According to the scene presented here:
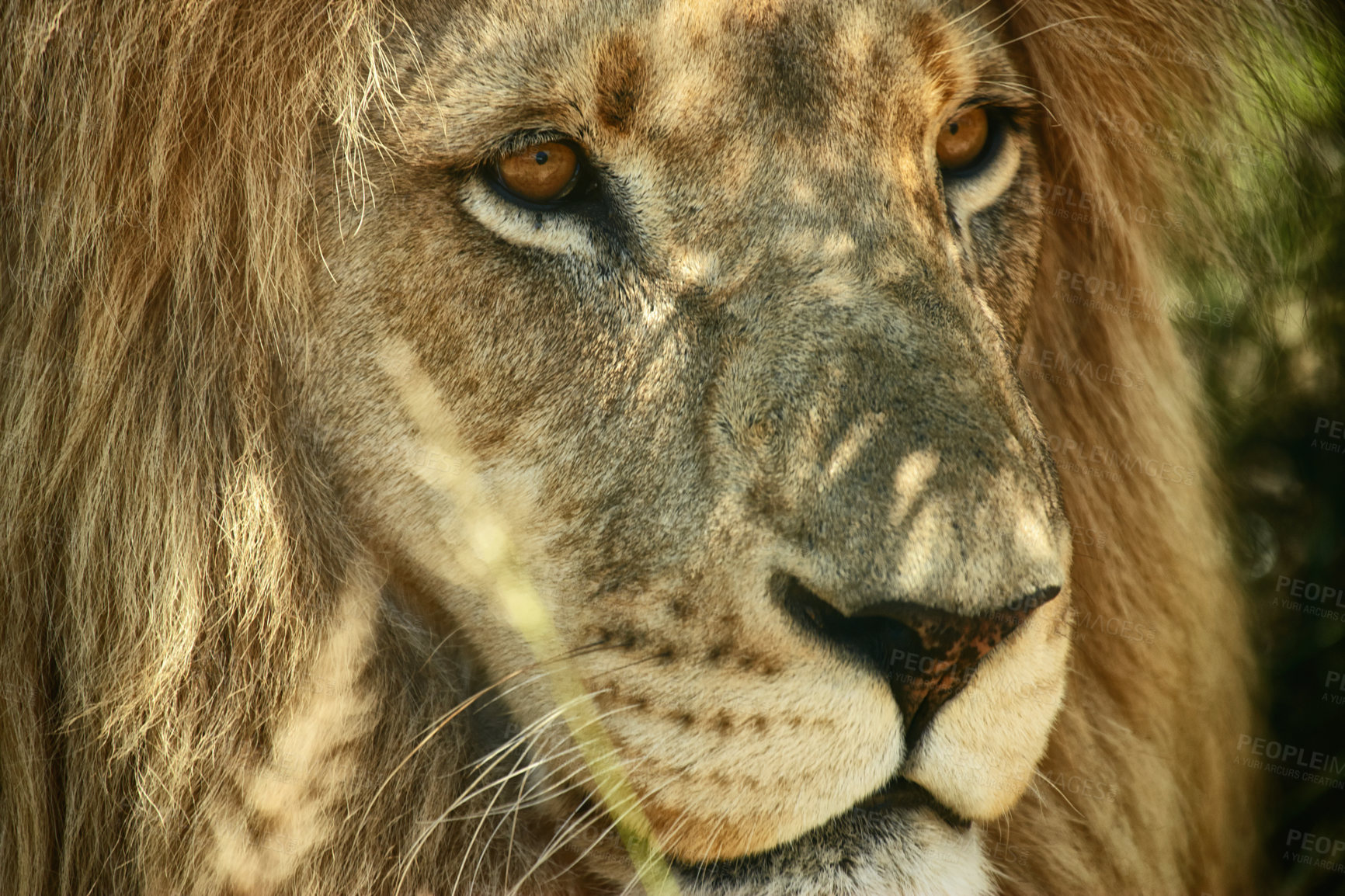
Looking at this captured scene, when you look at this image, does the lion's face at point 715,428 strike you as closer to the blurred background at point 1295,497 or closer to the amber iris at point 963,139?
the amber iris at point 963,139

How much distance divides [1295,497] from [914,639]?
2.00 m

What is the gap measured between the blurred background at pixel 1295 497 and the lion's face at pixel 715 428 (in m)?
1.17

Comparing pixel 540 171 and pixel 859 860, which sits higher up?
pixel 540 171

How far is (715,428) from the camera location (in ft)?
5.60

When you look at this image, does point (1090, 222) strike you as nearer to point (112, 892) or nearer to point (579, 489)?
point (579, 489)

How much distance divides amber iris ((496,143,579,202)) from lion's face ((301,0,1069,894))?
0.02m

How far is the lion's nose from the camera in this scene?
5.00 feet

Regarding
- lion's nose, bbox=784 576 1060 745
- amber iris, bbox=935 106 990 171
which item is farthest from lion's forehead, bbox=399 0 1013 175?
lion's nose, bbox=784 576 1060 745

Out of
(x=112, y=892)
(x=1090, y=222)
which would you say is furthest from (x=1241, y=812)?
(x=112, y=892)

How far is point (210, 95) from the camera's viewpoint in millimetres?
1721

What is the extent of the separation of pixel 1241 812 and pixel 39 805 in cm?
236

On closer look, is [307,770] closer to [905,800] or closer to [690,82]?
[905,800]

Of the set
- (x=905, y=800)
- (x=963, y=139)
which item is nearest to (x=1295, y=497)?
(x=963, y=139)

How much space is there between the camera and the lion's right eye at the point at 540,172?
1.76 meters
